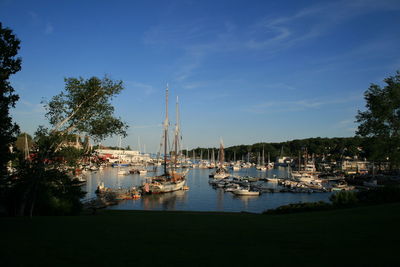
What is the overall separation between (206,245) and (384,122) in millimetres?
31095

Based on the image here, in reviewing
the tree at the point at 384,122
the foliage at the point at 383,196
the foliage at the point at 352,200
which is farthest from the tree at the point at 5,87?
the tree at the point at 384,122

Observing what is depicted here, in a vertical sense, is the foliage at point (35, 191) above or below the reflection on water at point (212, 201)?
above


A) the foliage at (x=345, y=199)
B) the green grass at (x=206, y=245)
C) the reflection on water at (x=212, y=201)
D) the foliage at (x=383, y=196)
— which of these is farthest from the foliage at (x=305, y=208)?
the reflection on water at (x=212, y=201)

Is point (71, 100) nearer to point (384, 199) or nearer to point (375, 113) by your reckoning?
point (384, 199)

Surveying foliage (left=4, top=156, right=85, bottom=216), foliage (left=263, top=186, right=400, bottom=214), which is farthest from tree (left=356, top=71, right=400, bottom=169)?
foliage (left=4, top=156, right=85, bottom=216)

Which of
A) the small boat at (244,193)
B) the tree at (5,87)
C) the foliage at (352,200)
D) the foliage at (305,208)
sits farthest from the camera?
the small boat at (244,193)

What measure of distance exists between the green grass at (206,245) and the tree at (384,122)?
22.8 metres

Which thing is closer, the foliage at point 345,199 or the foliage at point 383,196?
the foliage at point 383,196

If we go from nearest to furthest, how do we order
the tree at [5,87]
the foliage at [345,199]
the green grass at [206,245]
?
1. the green grass at [206,245]
2. the tree at [5,87]
3. the foliage at [345,199]

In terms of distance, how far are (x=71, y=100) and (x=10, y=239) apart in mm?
12639

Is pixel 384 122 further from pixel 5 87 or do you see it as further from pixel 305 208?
pixel 5 87

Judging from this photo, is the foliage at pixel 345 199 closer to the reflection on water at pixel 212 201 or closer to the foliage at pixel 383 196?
the foliage at pixel 383 196

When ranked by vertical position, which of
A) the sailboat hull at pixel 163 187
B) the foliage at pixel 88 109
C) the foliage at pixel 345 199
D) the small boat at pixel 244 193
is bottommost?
the small boat at pixel 244 193

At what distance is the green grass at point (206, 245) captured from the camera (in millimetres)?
7988
